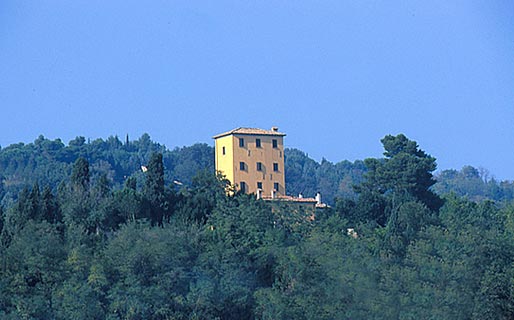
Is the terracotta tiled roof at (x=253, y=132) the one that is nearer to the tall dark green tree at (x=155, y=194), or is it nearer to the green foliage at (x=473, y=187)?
the tall dark green tree at (x=155, y=194)

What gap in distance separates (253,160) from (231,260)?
1134 centimetres

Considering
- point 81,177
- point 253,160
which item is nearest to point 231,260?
point 81,177

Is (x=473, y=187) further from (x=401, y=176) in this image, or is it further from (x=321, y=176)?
(x=401, y=176)

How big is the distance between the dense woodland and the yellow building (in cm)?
516

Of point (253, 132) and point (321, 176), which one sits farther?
point (321, 176)

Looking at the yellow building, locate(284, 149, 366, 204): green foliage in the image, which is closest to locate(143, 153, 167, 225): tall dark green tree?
the yellow building

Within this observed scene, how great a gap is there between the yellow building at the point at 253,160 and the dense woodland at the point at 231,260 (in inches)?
203

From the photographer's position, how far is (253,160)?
38.8 meters

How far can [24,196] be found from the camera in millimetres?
29438

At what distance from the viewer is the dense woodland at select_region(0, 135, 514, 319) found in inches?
1019

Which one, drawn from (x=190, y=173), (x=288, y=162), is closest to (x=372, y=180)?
(x=190, y=173)

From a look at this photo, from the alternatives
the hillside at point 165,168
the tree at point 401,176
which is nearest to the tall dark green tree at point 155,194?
the tree at point 401,176

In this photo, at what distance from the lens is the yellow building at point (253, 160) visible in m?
38.5

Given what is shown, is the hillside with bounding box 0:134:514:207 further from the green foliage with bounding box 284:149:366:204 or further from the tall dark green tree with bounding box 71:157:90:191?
the tall dark green tree with bounding box 71:157:90:191
